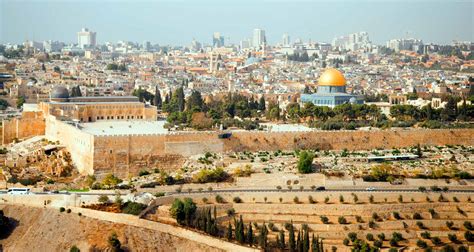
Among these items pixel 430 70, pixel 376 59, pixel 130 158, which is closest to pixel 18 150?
pixel 130 158

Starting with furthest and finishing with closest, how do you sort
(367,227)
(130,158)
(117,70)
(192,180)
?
(117,70) < (130,158) < (192,180) < (367,227)

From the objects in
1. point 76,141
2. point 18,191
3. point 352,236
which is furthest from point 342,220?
point 76,141

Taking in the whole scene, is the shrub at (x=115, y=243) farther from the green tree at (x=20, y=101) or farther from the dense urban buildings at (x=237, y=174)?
the green tree at (x=20, y=101)

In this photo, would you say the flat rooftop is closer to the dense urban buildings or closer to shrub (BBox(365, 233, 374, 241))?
the dense urban buildings

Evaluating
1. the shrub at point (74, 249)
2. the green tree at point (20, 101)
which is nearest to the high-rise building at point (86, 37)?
the green tree at point (20, 101)

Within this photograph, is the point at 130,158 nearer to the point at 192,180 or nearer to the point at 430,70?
the point at 192,180

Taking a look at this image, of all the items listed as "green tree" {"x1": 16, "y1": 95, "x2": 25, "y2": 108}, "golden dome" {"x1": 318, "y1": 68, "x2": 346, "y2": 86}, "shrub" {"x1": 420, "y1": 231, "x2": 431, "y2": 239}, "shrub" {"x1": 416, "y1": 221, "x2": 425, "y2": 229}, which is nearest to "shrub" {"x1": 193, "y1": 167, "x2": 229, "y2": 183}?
"shrub" {"x1": 416, "y1": 221, "x2": 425, "y2": 229}
